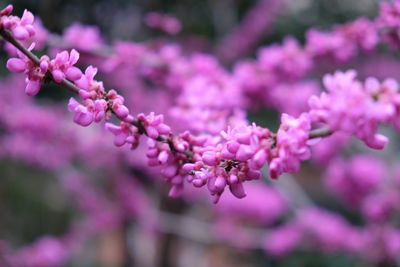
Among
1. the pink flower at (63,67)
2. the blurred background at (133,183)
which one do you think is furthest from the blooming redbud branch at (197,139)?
the blurred background at (133,183)

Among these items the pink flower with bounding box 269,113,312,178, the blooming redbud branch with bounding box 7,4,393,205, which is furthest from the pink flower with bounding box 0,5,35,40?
the pink flower with bounding box 269,113,312,178

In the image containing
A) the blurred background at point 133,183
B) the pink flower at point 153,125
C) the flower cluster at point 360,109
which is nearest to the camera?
the flower cluster at point 360,109

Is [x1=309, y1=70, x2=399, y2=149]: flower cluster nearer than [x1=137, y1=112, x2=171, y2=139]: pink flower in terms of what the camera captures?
Yes

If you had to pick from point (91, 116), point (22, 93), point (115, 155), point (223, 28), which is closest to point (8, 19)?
point (91, 116)

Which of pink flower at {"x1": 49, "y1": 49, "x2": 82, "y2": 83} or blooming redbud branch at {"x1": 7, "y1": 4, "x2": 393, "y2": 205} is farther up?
pink flower at {"x1": 49, "y1": 49, "x2": 82, "y2": 83}

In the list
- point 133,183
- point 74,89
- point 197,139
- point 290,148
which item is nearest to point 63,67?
point 74,89

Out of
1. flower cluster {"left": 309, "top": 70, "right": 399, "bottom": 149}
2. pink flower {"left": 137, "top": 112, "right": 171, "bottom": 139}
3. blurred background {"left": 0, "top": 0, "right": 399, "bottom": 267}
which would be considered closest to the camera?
flower cluster {"left": 309, "top": 70, "right": 399, "bottom": 149}

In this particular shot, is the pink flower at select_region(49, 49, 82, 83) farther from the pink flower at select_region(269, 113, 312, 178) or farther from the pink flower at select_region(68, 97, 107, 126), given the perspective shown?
the pink flower at select_region(269, 113, 312, 178)

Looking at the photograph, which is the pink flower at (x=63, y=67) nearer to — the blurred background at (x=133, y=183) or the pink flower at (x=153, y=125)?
the pink flower at (x=153, y=125)

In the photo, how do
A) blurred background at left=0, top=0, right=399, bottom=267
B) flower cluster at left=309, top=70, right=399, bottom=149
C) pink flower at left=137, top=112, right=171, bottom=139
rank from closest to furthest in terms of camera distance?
flower cluster at left=309, top=70, right=399, bottom=149 < pink flower at left=137, top=112, right=171, bottom=139 < blurred background at left=0, top=0, right=399, bottom=267

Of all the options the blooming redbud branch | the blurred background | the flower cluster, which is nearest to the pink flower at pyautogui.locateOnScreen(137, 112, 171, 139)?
A: the blooming redbud branch

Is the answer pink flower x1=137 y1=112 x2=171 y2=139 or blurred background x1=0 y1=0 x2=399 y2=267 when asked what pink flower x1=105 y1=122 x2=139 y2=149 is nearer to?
pink flower x1=137 y1=112 x2=171 y2=139

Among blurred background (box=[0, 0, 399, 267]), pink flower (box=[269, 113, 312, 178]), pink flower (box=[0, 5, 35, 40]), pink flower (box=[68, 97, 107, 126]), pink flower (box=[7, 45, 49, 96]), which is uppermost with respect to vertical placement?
blurred background (box=[0, 0, 399, 267])
